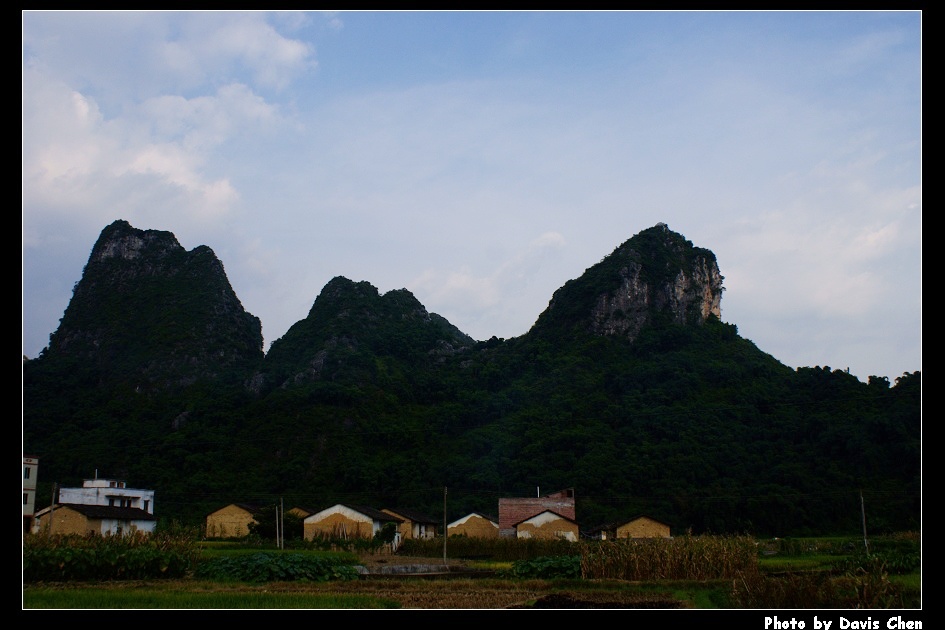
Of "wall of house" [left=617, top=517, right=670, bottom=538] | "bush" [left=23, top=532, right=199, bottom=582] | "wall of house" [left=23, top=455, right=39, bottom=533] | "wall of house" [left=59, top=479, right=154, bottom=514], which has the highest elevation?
"bush" [left=23, top=532, right=199, bottom=582]

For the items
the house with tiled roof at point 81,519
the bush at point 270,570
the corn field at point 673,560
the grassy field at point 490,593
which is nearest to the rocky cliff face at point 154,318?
the house with tiled roof at point 81,519

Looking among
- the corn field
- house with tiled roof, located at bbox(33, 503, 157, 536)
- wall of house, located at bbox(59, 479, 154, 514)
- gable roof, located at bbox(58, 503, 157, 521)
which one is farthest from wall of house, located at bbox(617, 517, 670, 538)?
wall of house, located at bbox(59, 479, 154, 514)

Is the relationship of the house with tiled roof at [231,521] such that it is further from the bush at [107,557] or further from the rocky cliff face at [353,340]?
the rocky cliff face at [353,340]

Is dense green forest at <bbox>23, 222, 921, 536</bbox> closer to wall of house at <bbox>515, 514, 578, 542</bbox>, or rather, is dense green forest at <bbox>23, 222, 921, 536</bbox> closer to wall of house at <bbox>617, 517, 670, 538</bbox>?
wall of house at <bbox>617, 517, 670, 538</bbox>

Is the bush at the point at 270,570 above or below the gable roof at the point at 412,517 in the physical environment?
above
